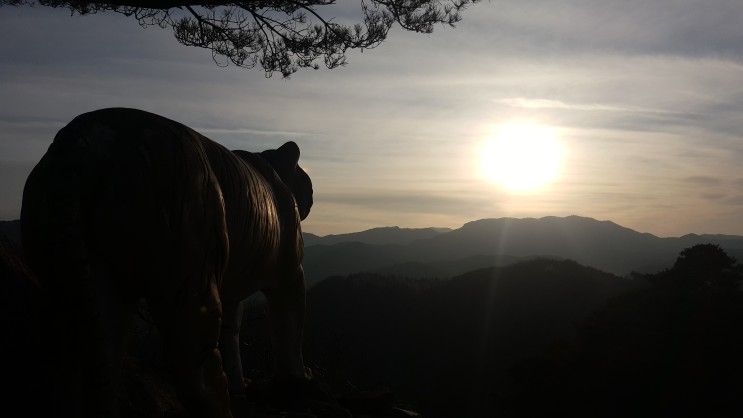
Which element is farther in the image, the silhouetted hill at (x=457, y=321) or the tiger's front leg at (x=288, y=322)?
the silhouetted hill at (x=457, y=321)

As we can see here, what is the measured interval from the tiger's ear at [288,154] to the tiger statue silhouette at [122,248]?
8.34 feet

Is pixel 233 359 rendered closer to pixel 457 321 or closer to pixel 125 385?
pixel 125 385

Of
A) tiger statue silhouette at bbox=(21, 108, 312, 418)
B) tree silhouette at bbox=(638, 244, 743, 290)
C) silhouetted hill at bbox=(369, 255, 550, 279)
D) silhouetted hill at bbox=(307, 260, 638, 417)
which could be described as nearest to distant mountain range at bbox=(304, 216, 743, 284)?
silhouetted hill at bbox=(369, 255, 550, 279)

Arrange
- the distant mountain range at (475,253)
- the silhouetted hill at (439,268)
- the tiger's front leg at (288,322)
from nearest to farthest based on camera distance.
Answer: the tiger's front leg at (288,322)
the silhouetted hill at (439,268)
the distant mountain range at (475,253)

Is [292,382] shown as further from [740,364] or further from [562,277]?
[562,277]

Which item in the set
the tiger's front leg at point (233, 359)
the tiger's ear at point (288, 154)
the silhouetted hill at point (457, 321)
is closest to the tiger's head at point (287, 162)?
the tiger's ear at point (288, 154)

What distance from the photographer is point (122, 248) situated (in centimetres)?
307

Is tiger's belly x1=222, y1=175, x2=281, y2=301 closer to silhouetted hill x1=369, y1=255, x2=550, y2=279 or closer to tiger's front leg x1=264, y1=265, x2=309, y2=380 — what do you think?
tiger's front leg x1=264, y1=265, x2=309, y2=380

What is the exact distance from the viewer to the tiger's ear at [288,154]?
20.0 feet

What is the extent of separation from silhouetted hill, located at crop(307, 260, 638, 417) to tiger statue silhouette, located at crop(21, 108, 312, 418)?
36614 mm

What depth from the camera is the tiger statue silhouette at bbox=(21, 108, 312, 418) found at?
10.1ft

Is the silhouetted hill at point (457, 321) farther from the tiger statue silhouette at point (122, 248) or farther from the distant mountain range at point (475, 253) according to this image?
the distant mountain range at point (475, 253)

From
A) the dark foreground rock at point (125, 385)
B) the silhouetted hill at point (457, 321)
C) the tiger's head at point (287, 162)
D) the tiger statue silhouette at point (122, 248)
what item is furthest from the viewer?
the silhouetted hill at point (457, 321)

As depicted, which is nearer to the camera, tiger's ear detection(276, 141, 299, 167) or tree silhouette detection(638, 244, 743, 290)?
tiger's ear detection(276, 141, 299, 167)
